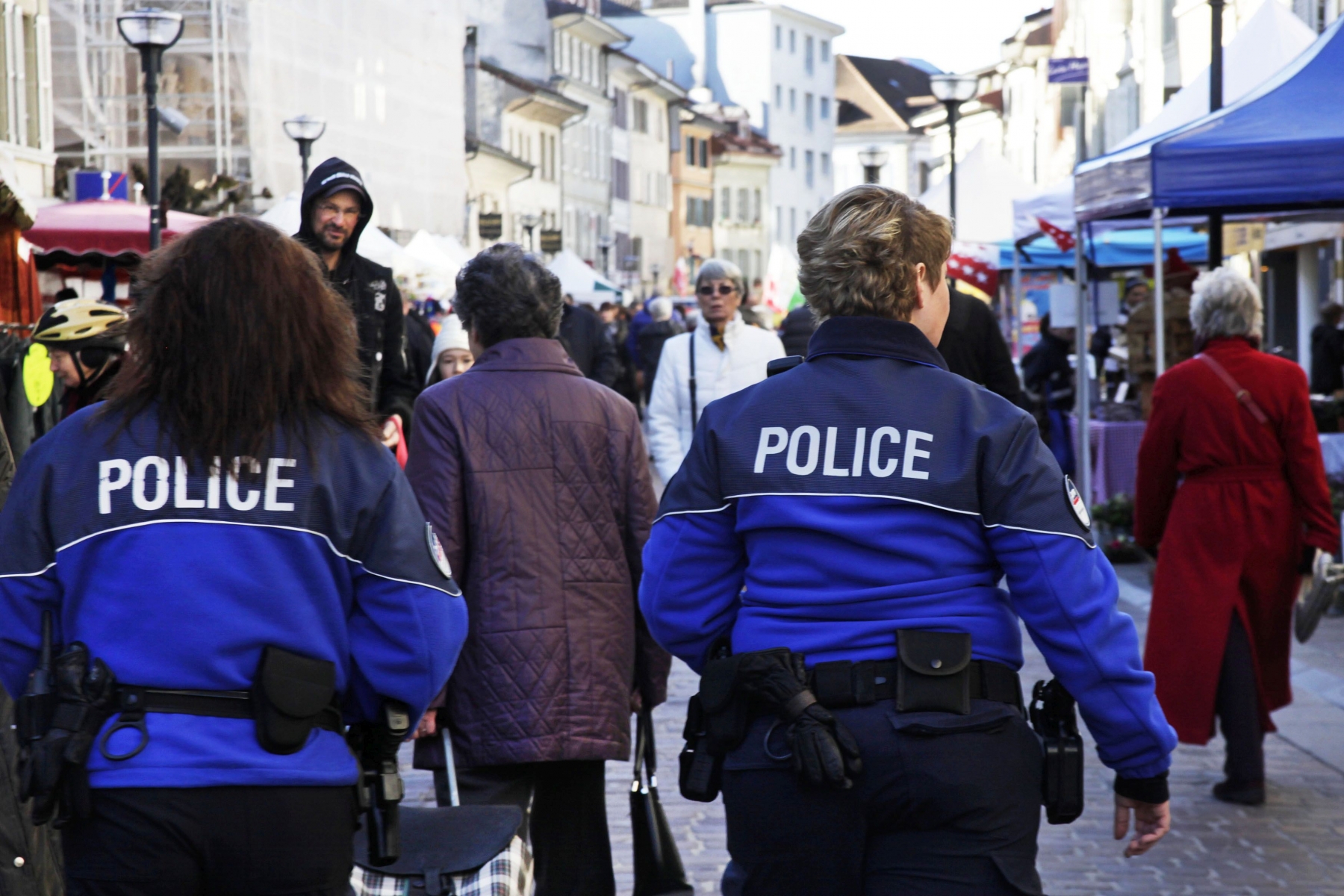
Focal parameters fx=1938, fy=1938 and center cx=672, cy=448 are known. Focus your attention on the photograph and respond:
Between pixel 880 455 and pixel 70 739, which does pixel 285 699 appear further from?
pixel 880 455

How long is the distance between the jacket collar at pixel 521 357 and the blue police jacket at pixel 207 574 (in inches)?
72.0

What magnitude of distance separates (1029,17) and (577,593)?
5730 centimetres

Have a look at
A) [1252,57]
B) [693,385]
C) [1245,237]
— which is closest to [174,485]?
[693,385]

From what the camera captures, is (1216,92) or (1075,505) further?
(1216,92)

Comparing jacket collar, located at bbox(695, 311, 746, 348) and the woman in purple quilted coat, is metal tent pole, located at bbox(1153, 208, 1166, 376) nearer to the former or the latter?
jacket collar, located at bbox(695, 311, 746, 348)

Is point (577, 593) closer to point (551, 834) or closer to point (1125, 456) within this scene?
point (551, 834)

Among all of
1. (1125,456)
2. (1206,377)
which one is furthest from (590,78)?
(1206,377)

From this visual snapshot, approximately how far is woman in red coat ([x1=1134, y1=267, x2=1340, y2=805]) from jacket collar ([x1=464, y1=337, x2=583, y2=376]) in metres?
2.66

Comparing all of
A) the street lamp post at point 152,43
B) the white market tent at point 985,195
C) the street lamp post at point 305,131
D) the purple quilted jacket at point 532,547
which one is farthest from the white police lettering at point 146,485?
the white market tent at point 985,195

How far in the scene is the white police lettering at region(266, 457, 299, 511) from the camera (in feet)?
9.83

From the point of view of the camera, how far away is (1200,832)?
6.45 m

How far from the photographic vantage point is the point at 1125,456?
1435cm

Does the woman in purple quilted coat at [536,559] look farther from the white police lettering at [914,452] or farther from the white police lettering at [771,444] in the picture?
the white police lettering at [914,452]

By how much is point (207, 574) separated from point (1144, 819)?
5.24 ft
